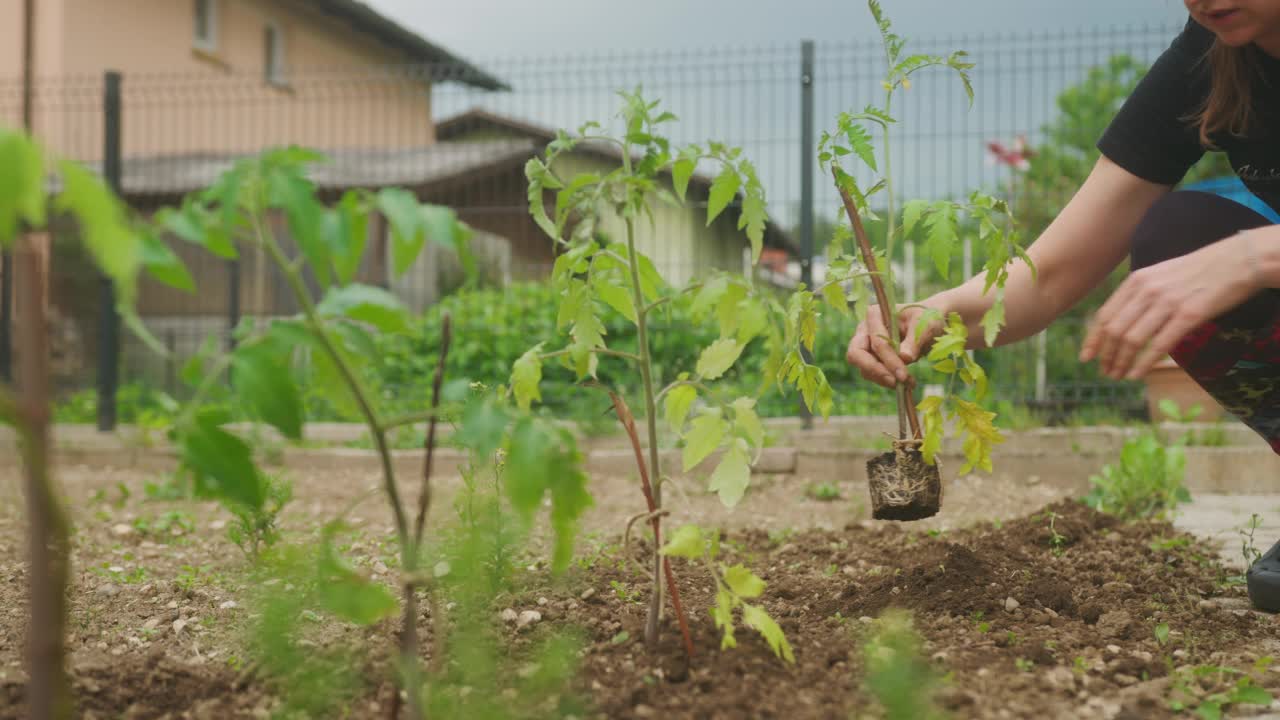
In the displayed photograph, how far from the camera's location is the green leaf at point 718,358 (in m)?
1.50

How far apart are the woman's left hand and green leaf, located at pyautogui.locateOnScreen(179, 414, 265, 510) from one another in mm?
1265

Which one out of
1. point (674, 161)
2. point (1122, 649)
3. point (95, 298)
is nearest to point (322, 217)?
point (674, 161)

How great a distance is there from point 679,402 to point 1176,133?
150 centimetres

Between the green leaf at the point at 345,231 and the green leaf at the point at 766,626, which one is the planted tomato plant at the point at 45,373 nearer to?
the green leaf at the point at 345,231

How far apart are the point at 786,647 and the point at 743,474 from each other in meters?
0.26

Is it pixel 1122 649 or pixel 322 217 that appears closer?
pixel 322 217

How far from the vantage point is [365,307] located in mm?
1086

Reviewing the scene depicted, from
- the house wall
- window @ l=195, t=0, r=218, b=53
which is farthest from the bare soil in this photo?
window @ l=195, t=0, r=218, b=53

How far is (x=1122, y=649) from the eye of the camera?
180 centimetres

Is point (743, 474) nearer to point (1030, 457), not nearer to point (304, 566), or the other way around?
point (304, 566)

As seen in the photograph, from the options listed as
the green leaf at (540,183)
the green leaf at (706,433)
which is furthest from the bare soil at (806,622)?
the green leaf at (540,183)

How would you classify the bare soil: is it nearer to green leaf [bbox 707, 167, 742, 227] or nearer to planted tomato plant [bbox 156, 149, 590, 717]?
planted tomato plant [bbox 156, 149, 590, 717]

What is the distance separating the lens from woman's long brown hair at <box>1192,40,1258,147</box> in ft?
6.79

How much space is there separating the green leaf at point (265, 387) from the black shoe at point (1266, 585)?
211 centimetres
